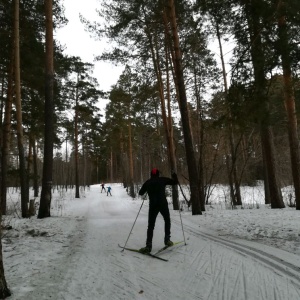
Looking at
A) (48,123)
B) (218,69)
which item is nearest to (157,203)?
(48,123)

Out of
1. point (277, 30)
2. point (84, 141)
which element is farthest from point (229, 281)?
point (84, 141)

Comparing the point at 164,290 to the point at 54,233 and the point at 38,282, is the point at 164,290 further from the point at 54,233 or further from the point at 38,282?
the point at 54,233

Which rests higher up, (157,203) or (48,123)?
(48,123)

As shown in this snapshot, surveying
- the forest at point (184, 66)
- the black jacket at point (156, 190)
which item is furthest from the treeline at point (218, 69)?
the black jacket at point (156, 190)

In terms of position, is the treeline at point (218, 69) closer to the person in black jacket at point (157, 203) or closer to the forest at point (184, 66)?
the forest at point (184, 66)

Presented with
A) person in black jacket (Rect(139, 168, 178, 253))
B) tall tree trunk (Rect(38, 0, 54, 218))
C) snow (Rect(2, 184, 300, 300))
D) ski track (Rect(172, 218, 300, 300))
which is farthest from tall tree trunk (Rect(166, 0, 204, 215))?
ski track (Rect(172, 218, 300, 300))

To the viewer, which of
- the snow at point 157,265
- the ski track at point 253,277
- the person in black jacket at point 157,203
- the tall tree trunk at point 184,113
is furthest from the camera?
the tall tree trunk at point 184,113

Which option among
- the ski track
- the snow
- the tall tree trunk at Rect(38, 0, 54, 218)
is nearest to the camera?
the ski track

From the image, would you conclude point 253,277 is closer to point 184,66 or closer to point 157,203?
point 157,203

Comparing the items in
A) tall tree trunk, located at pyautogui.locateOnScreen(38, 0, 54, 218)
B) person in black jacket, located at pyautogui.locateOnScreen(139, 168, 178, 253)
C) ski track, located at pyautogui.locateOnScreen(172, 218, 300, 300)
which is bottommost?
ski track, located at pyautogui.locateOnScreen(172, 218, 300, 300)

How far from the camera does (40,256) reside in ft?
18.2

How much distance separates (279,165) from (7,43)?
20.8m

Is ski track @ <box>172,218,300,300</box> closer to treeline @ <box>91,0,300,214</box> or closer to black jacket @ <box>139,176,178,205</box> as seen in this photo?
black jacket @ <box>139,176,178,205</box>

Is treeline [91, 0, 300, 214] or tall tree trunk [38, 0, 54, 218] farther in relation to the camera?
tall tree trunk [38, 0, 54, 218]
